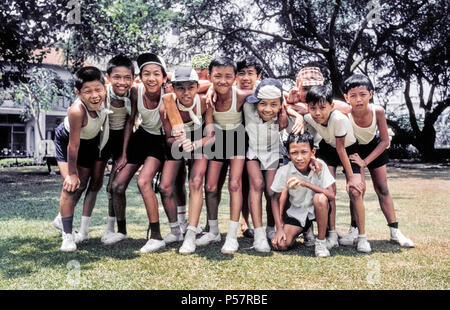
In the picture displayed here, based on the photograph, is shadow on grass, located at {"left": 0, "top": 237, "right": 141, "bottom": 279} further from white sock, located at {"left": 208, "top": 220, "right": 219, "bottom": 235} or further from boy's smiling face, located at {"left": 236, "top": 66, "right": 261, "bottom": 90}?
boy's smiling face, located at {"left": 236, "top": 66, "right": 261, "bottom": 90}

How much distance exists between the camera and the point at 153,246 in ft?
12.9

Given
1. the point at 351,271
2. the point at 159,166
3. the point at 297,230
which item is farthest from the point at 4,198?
the point at 351,271

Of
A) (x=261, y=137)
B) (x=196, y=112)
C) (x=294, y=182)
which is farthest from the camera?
(x=261, y=137)

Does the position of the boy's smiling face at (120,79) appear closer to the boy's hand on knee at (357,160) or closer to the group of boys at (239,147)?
the group of boys at (239,147)

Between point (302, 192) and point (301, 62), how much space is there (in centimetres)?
1493

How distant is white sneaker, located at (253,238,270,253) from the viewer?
12.8ft

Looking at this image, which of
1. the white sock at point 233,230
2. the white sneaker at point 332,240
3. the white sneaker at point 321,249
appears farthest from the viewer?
the white sneaker at point 332,240

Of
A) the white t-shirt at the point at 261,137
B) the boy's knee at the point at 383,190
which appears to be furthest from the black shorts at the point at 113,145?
the boy's knee at the point at 383,190

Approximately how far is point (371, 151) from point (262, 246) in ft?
5.05

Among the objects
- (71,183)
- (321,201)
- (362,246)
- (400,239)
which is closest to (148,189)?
(71,183)

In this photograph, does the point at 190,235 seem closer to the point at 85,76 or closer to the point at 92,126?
the point at 92,126

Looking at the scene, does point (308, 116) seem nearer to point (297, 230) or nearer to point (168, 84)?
point (297, 230)

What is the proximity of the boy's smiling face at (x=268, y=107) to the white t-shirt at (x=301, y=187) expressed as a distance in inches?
20.0

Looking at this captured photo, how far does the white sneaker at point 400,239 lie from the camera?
4156mm
